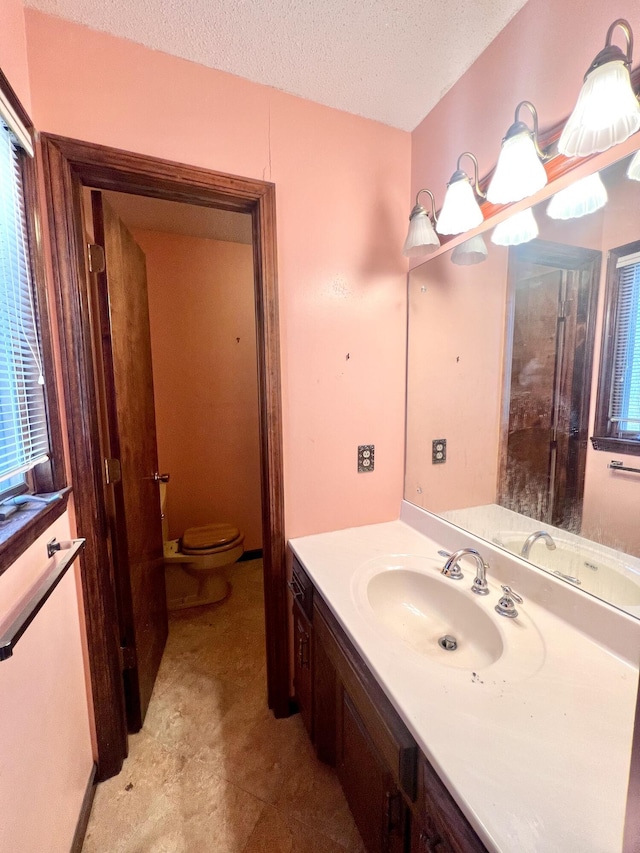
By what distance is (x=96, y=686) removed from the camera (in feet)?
3.81

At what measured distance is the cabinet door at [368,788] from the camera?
0.71 meters

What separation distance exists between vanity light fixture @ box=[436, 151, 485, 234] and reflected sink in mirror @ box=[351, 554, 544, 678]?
1170 mm

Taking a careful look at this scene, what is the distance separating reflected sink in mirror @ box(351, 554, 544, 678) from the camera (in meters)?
0.80

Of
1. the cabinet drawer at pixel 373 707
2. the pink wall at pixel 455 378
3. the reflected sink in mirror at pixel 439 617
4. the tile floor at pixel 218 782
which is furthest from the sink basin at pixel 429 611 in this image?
the tile floor at pixel 218 782

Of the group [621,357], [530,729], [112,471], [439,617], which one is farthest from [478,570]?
[112,471]

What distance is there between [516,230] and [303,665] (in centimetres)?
168

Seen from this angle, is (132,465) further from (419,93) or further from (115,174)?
(419,93)

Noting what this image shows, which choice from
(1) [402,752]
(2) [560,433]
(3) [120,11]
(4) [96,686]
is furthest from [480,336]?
(4) [96,686]

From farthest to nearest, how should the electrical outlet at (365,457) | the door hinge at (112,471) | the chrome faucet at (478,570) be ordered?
the electrical outlet at (365,457), the door hinge at (112,471), the chrome faucet at (478,570)

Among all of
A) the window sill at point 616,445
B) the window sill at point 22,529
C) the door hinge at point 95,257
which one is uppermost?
the door hinge at point 95,257

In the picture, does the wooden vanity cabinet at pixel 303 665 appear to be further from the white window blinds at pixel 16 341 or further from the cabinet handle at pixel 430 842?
the white window blinds at pixel 16 341

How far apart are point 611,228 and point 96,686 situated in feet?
6.76

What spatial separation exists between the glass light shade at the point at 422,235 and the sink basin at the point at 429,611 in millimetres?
1148

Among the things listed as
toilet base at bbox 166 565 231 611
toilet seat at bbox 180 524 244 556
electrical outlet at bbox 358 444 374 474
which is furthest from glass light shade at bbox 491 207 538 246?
toilet base at bbox 166 565 231 611
